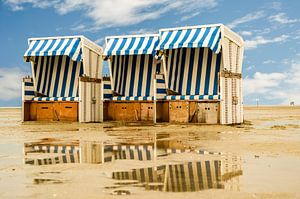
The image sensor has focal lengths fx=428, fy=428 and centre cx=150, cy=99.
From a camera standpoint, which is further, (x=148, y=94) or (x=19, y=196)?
(x=148, y=94)

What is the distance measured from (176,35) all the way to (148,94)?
3.41 meters

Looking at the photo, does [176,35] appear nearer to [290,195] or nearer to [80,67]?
[80,67]

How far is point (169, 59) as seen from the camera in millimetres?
18828

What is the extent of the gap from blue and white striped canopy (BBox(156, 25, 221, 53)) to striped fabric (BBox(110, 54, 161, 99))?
2151mm

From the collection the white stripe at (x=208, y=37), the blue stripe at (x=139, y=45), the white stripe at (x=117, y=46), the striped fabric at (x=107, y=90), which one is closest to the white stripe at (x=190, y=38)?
the white stripe at (x=208, y=37)

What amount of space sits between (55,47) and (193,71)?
6334 millimetres

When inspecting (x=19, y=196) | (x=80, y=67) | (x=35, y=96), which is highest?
(x=80, y=67)

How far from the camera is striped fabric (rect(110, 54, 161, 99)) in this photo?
779 inches

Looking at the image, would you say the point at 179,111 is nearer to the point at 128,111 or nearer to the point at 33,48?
the point at 128,111

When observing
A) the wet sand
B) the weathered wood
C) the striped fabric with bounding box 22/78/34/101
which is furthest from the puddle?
the striped fabric with bounding box 22/78/34/101

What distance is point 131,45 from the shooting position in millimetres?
18906

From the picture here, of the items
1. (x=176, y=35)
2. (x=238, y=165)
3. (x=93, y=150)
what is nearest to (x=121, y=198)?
(x=238, y=165)

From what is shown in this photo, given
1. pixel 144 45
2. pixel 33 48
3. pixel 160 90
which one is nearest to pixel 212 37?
pixel 160 90

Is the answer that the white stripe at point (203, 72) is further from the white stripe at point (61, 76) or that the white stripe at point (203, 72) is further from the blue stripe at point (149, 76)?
the white stripe at point (61, 76)
